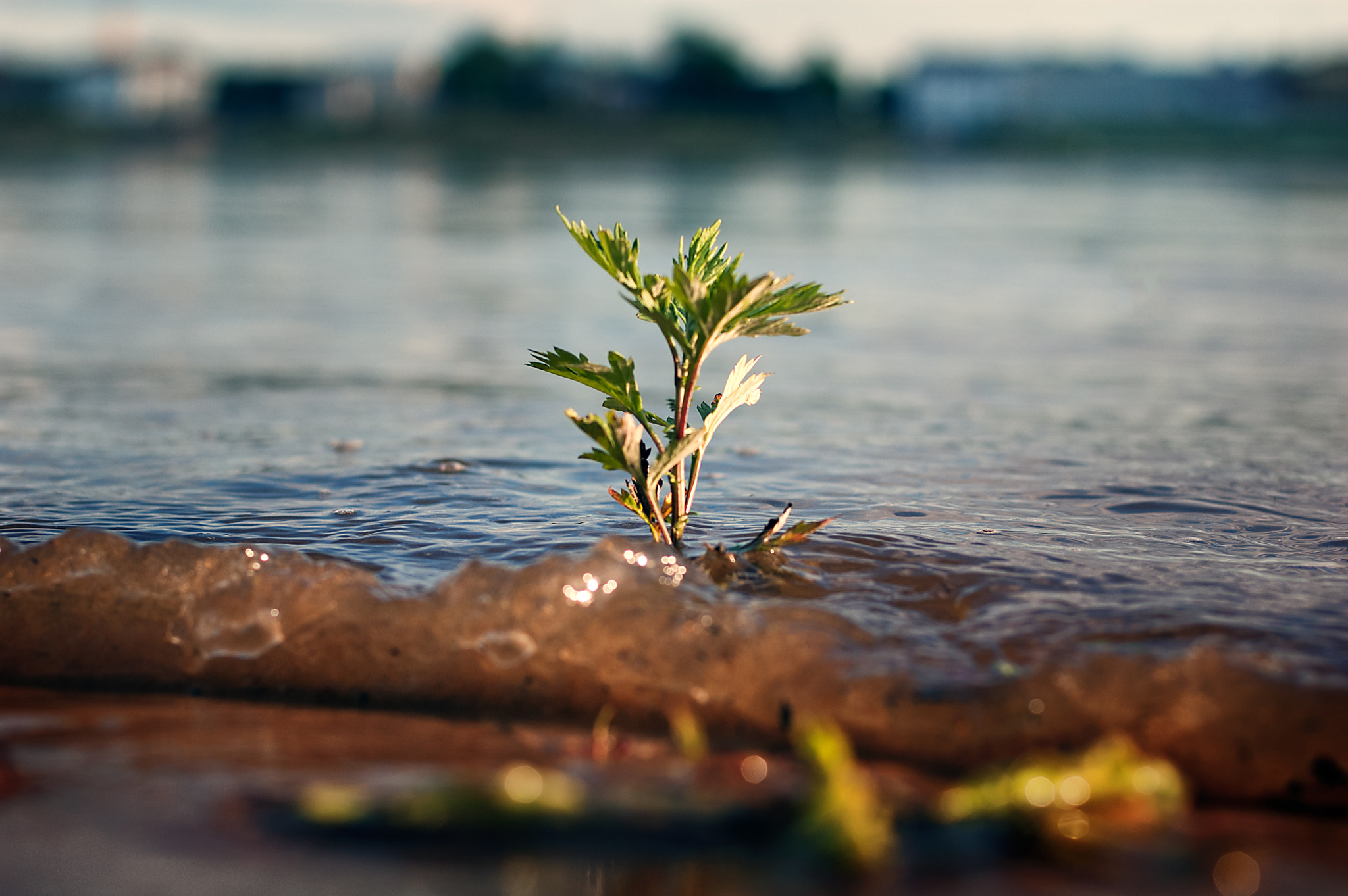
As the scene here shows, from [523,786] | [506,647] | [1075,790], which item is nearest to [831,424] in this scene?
[506,647]

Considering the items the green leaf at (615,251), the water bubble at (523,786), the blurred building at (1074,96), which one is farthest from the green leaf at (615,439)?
the blurred building at (1074,96)

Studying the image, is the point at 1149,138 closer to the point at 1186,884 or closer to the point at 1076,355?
the point at 1076,355

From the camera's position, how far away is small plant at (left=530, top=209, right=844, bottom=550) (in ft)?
9.23

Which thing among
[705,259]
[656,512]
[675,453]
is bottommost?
[656,512]

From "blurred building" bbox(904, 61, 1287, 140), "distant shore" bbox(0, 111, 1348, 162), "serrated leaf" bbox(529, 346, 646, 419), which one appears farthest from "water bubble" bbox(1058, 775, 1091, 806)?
"blurred building" bbox(904, 61, 1287, 140)

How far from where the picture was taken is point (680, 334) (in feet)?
9.71

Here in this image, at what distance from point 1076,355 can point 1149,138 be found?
83.7 meters

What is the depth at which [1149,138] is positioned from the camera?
83.6 m

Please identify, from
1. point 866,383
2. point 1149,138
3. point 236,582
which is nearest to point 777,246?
point 866,383

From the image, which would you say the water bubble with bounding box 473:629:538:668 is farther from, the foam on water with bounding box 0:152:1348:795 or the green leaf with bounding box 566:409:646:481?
the green leaf with bounding box 566:409:646:481

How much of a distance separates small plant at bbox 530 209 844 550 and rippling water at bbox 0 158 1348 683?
48 centimetres

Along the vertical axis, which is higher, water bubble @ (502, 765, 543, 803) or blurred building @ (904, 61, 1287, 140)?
blurred building @ (904, 61, 1287, 140)

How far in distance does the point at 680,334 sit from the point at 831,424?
313 centimetres

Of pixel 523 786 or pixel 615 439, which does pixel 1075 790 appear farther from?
pixel 615 439
